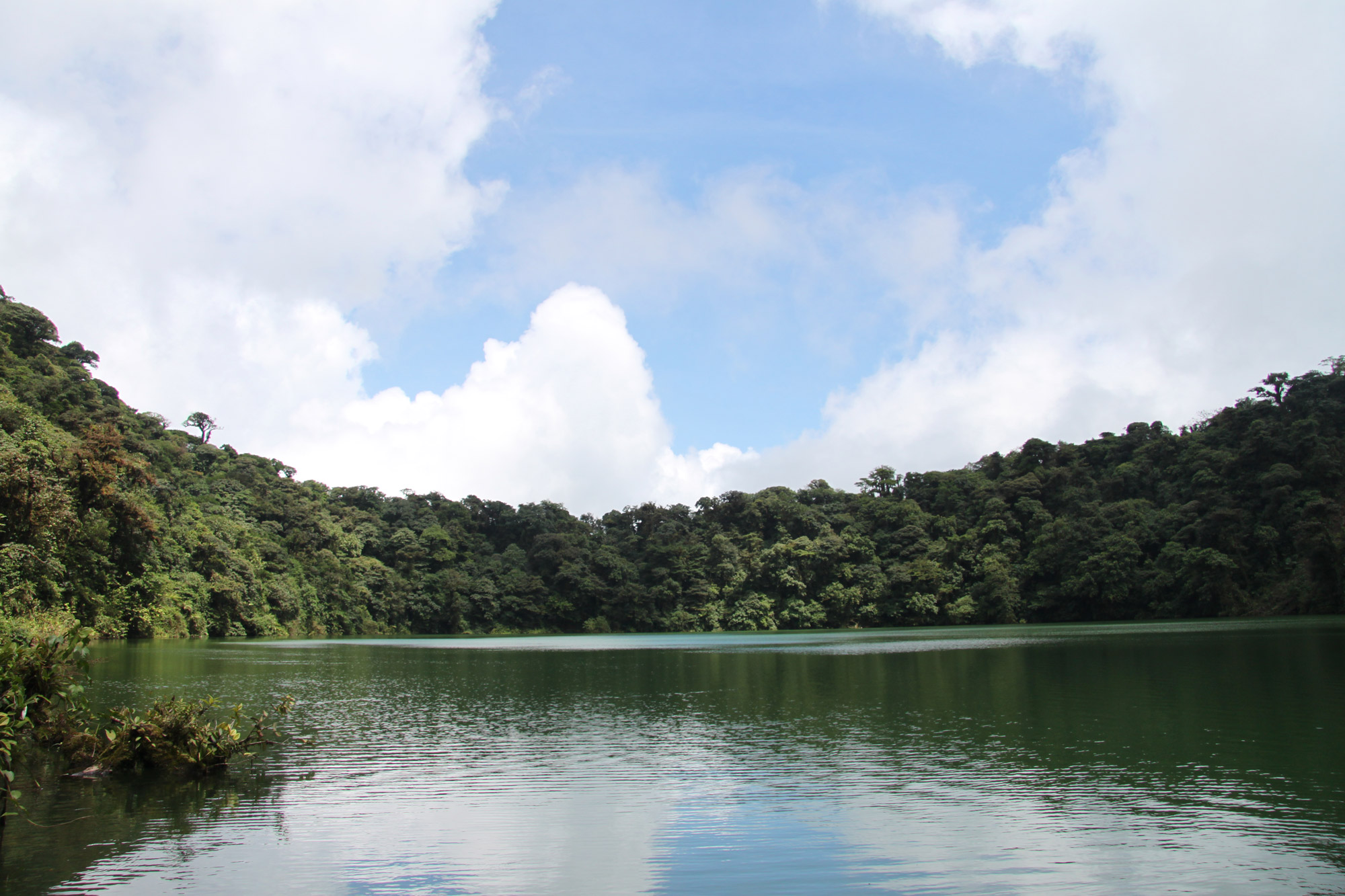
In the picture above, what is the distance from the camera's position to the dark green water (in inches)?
317

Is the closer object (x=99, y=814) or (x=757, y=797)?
(x=99, y=814)

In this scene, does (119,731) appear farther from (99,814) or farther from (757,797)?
(757,797)

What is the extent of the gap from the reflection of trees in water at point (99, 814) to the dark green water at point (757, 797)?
50 mm

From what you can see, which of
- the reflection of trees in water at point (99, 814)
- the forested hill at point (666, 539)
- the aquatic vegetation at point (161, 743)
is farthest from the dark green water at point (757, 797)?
the forested hill at point (666, 539)

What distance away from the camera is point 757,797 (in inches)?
440

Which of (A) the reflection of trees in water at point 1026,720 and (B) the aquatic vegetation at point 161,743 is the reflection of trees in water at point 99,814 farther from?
(A) the reflection of trees in water at point 1026,720

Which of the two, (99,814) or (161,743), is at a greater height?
(161,743)

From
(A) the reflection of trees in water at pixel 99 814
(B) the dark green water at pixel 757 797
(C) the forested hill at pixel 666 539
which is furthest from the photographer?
(C) the forested hill at pixel 666 539

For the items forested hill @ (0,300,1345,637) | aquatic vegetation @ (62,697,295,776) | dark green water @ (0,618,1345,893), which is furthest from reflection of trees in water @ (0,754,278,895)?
forested hill @ (0,300,1345,637)

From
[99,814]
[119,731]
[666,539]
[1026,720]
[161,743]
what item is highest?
[666,539]

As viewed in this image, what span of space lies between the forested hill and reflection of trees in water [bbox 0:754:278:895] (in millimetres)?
23435

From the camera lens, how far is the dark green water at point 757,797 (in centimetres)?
805

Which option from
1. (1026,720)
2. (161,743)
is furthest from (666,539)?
(161,743)

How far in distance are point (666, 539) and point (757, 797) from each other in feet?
269
